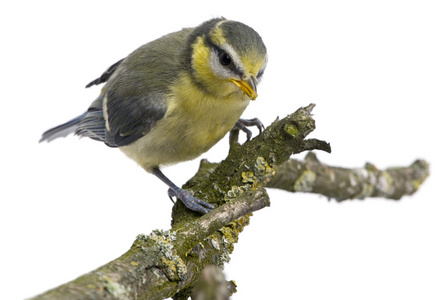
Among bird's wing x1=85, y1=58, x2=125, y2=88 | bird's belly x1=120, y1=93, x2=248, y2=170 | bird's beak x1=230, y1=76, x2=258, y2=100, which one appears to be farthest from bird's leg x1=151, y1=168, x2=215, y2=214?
bird's wing x1=85, y1=58, x2=125, y2=88

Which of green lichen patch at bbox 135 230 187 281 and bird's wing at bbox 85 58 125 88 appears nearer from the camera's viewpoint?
green lichen patch at bbox 135 230 187 281

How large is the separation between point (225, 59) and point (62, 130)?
57.1 inches

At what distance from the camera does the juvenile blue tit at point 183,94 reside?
1975 millimetres

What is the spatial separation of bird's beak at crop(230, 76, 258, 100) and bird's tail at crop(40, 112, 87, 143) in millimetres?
1346

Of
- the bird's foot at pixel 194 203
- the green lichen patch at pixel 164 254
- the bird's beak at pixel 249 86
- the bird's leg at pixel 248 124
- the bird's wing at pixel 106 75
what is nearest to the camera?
the green lichen patch at pixel 164 254

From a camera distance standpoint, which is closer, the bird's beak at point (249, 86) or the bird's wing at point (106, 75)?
the bird's beak at point (249, 86)

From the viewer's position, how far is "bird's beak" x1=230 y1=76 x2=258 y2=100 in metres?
1.90

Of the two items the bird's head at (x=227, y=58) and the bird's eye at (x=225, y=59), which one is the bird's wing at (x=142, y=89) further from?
the bird's eye at (x=225, y=59)

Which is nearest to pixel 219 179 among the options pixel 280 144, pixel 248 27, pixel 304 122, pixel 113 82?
pixel 280 144

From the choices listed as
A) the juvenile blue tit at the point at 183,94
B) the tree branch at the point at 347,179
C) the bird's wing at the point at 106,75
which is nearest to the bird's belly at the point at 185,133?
the juvenile blue tit at the point at 183,94

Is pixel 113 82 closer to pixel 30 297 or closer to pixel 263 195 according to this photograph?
pixel 263 195

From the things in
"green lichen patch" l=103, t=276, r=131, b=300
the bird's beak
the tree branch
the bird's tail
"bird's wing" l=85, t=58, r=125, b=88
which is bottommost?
"green lichen patch" l=103, t=276, r=131, b=300

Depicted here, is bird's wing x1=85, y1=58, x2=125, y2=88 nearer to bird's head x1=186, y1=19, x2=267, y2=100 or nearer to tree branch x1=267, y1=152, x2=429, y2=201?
bird's head x1=186, y1=19, x2=267, y2=100

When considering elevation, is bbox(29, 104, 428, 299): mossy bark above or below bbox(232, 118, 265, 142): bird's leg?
below
